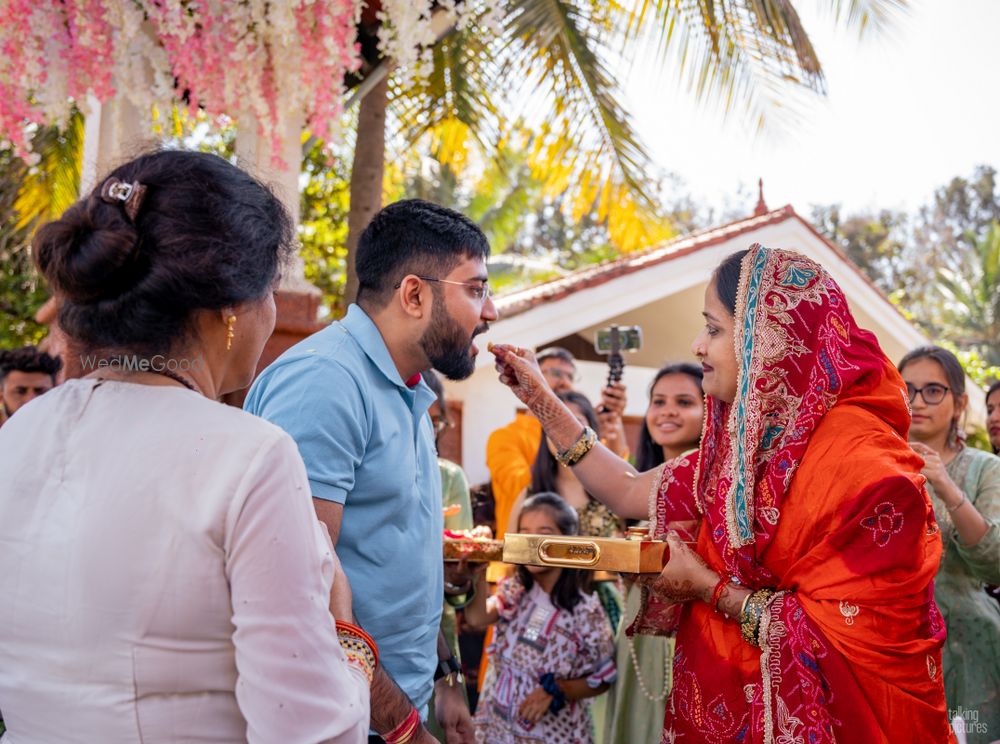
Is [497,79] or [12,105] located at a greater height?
[497,79]

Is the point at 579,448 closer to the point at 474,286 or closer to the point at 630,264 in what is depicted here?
the point at 474,286

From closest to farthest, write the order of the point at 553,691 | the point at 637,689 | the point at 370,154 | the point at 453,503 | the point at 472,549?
the point at 472,549
the point at 553,691
the point at 637,689
the point at 453,503
the point at 370,154

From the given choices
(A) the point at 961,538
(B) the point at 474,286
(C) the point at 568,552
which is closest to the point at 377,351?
(B) the point at 474,286

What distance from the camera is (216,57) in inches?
199

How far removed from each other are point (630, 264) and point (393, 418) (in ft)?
22.6

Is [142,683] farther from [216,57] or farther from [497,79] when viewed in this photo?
[497,79]

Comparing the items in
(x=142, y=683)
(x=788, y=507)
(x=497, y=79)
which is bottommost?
(x=142, y=683)

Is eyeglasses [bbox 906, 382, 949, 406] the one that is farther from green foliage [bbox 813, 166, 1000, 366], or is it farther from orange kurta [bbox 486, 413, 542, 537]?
green foliage [bbox 813, 166, 1000, 366]

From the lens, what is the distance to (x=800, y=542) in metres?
2.46

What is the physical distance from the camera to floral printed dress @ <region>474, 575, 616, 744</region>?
13.5 ft

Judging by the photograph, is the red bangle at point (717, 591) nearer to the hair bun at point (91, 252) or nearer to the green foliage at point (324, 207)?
the hair bun at point (91, 252)

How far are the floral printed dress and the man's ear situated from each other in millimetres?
2162

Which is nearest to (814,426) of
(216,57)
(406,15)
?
(406,15)

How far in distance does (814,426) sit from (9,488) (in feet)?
6.25
